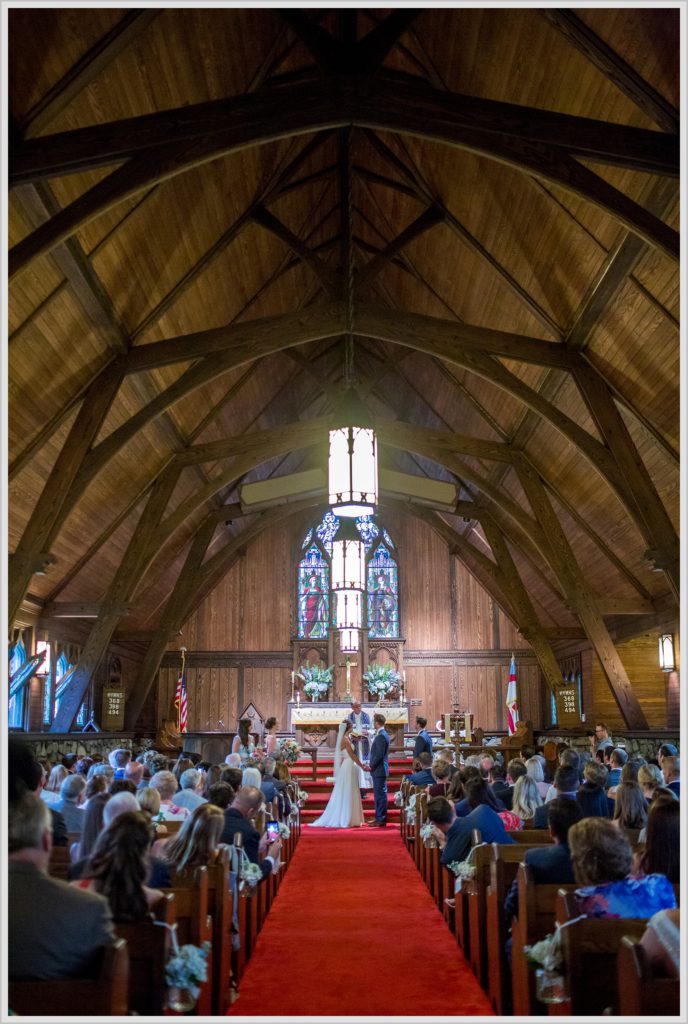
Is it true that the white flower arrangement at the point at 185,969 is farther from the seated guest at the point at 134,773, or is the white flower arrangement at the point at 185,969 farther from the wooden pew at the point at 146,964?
the seated guest at the point at 134,773

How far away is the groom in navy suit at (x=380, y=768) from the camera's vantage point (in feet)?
44.0

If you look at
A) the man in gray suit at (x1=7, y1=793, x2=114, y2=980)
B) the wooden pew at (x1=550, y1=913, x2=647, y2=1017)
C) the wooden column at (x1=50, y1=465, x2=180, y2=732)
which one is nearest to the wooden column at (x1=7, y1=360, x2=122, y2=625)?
the wooden column at (x1=50, y1=465, x2=180, y2=732)

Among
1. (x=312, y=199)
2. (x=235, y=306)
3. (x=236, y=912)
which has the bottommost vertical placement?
(x=236, y=912)

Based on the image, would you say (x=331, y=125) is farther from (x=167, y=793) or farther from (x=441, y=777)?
(x=441, y=777)

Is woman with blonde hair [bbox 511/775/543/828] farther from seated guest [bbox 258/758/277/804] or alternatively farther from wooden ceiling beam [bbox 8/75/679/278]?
wooden ceiling beam [bbox 8/75/679/278]

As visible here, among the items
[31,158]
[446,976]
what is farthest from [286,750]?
[31,158]

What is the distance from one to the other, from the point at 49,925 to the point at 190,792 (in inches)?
173

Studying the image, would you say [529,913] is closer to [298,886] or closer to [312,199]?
[298,886]

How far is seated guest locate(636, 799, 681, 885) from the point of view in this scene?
14.0ft

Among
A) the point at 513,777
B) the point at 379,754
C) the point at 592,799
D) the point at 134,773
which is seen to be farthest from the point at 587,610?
the point at 134,773

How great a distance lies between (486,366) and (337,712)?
9.90 meters

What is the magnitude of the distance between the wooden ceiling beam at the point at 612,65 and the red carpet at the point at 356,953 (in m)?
6.68

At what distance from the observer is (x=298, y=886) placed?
915 centimetres

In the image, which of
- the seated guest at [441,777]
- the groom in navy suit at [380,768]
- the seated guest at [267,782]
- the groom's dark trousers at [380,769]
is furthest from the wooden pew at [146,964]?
the groom's dark trousers at [380,769]
